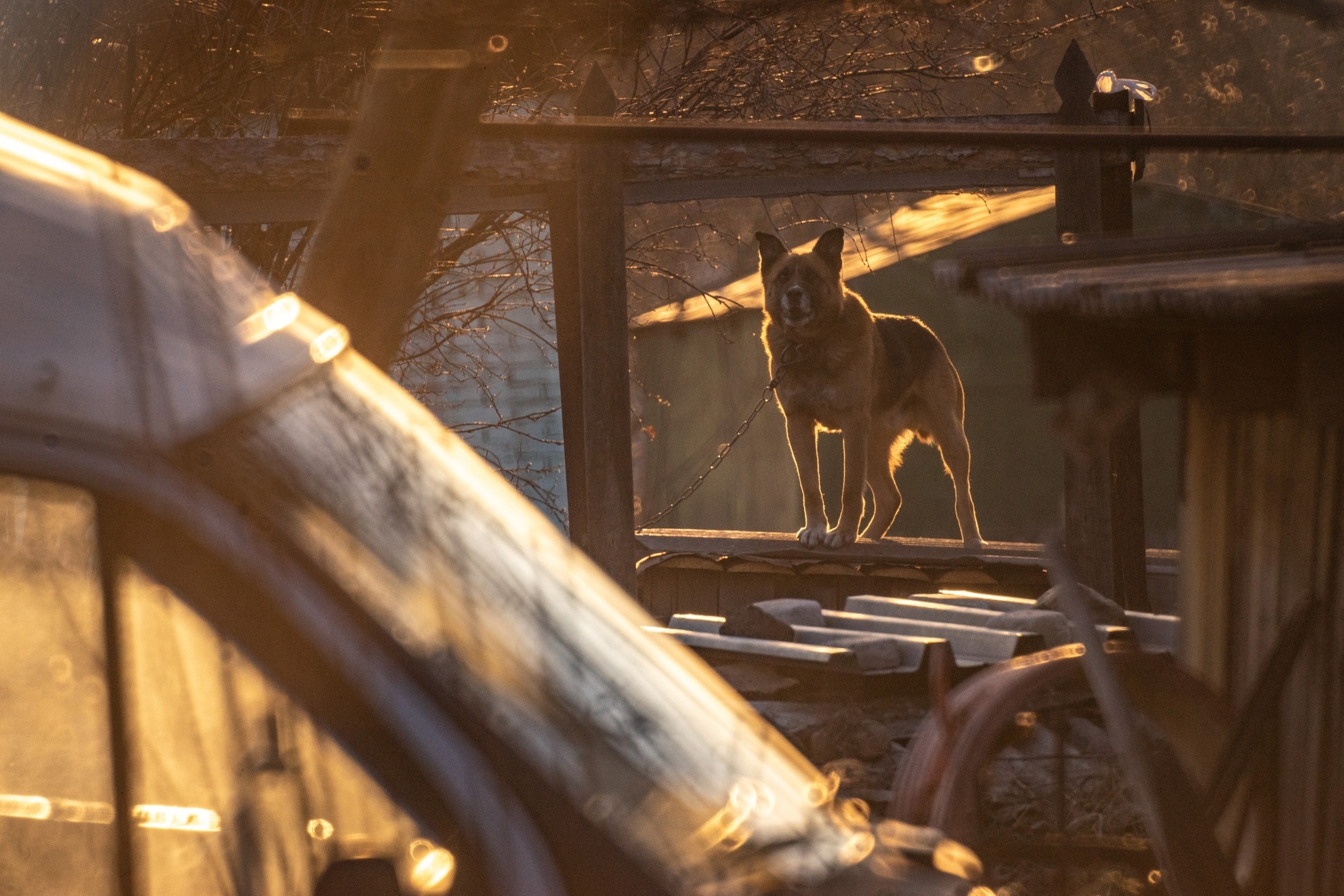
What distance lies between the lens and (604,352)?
4.96 m

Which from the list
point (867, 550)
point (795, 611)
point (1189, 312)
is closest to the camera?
point (1189, 312)

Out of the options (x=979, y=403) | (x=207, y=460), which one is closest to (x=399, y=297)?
(x=207, y=460)

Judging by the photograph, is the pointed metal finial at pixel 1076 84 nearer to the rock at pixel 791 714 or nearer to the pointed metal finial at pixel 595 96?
the pointed metal finial at pixel 595 96

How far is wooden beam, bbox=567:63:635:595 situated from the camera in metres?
4.93

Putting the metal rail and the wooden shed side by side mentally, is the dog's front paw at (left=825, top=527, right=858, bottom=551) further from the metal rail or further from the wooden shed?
the wooden shed

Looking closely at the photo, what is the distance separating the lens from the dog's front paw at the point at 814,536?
7422 mm

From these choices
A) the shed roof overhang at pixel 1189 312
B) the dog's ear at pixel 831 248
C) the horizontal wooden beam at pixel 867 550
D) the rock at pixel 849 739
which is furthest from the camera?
the dog's ear at pixel 831 248

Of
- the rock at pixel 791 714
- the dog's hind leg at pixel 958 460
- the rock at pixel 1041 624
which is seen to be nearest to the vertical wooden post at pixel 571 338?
the rock at pixel 791 714

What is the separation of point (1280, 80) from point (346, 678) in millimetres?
26197

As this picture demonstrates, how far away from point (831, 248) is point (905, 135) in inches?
192

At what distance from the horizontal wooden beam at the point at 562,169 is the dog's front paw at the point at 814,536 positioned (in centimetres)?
244

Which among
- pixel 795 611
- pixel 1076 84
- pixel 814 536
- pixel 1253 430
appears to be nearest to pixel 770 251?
pixel 814 536

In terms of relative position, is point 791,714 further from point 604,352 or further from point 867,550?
point 867,550

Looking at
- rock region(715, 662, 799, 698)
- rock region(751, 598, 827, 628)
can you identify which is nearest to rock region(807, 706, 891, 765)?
rock region(715, 662, 799, 698)
